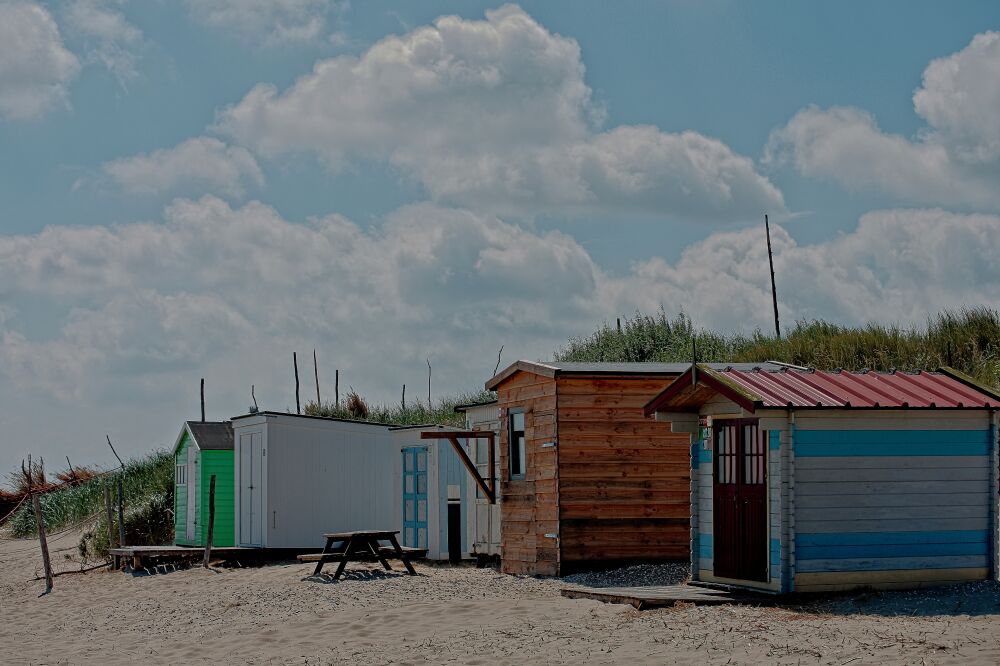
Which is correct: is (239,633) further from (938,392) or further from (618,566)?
(938,392)

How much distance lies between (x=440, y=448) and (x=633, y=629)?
31.3ft

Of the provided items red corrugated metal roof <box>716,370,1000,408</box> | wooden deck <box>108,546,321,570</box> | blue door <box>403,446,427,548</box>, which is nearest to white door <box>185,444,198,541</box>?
wooden deck <box>108,546,321,570</box>

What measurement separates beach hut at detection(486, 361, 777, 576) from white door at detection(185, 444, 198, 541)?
32.1ft

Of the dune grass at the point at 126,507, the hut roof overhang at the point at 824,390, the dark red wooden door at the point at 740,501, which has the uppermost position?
the hut roof overhang at the point at 824,390

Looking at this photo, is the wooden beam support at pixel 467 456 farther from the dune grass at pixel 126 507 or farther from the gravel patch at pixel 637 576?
the dune grass at pixel 126 507

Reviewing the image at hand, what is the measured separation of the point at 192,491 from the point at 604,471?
35.8 ft

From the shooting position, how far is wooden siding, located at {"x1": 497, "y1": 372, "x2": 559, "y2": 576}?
16562mm

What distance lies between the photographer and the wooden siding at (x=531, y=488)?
16.6 m

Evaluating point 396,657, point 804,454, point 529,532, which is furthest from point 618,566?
point 396,657

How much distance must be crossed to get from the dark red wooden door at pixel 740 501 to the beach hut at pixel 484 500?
581 centimetres

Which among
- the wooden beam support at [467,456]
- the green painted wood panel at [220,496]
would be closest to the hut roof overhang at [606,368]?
the wooden beam support at [467,456]

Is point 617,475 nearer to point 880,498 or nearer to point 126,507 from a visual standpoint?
point 880,498

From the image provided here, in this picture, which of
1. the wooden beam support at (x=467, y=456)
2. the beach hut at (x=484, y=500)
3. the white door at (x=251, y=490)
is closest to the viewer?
the wooden beam support at (x=467, y=456)

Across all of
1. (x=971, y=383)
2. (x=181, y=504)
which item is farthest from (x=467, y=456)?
(x=181, y=504)
